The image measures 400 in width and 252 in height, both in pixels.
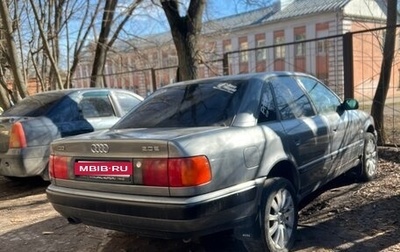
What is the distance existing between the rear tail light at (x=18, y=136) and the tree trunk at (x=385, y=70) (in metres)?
5.59

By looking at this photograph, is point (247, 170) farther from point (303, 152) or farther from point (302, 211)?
point (302, 211)

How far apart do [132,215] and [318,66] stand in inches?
1032

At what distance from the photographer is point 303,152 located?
149 inches

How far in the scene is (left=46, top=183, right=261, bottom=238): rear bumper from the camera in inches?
109

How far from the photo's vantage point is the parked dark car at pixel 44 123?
5535 mm

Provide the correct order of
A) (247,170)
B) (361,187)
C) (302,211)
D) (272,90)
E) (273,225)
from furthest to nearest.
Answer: (361,187), (302,211), (272,90), (273,225), (247,170)

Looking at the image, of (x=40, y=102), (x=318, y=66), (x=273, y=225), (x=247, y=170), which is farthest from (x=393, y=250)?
(x=318, y=66)

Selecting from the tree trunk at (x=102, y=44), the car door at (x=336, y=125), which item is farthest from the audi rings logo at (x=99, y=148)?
the tree trunk at (x=102, y=44)

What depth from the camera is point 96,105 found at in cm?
637

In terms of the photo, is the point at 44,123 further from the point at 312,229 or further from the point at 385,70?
the point at 385,70

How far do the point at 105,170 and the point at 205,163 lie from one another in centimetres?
79

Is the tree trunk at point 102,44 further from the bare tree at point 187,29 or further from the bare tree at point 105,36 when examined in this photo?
the bare tree at point 187,29

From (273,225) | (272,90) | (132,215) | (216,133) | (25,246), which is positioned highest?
(272,90)

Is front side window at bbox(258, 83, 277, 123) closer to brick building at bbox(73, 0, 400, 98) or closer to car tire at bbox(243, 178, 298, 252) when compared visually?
car tire at bbox(243, 178, 298, 252)
